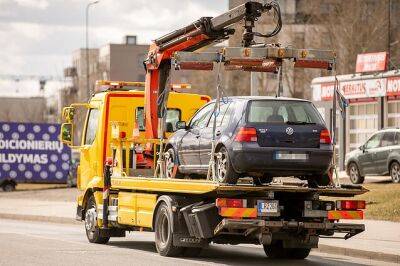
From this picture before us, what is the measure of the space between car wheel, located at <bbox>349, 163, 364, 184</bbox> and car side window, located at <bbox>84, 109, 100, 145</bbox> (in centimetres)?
1675

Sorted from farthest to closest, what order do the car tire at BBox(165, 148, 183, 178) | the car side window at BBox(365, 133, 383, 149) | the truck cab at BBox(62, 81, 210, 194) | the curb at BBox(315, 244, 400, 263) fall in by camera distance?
the car side window at BBox(365, 133, 383, 149) < the truck cab at BBox(62, 81, 210, 194) < the car tire at BBox(165, 148, 183, 178) < the curb at BBox(315, 244, 400, 263)

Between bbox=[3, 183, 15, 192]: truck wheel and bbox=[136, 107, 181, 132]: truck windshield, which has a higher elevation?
bbox=[136, 107, 181, 132]: truck windshield

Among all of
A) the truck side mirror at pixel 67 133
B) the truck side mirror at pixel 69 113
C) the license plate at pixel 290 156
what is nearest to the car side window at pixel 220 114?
the license plate at pixel 290 156

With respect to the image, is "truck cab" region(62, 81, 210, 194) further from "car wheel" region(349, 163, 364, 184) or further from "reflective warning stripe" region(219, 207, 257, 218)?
"car wheel" region(349, 163, 364, 184)

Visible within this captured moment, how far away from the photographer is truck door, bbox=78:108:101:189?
24.0 meters

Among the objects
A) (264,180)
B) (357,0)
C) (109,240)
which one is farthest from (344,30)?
(264,180)

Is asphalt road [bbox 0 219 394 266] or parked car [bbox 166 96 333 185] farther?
asphalt road [bbox 0 219 394 266]

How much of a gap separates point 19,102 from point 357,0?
99.2 m

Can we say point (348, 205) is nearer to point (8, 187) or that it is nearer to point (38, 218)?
point (38, 218)

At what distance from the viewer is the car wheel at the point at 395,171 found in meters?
37.6

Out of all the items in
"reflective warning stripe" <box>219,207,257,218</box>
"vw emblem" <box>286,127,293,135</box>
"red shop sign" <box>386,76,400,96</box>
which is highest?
"red shop sign" <box>386,76,400,96</box>

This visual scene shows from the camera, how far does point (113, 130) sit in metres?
22.8

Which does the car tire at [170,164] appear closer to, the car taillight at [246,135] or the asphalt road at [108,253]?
the asphalt road at [108,253]

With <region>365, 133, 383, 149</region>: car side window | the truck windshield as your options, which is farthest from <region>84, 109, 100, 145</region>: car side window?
<region>365, 133, 383, 149</region>: car side window
